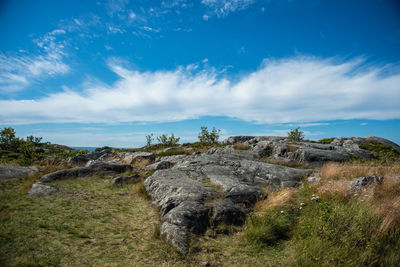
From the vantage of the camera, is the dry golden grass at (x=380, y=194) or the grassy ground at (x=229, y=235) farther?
the dry golden grass at (x=380, y=194)

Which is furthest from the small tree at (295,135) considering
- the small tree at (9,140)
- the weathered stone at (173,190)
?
the small tree at (9,140)

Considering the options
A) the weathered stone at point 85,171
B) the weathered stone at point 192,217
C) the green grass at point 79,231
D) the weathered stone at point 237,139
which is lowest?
the green grass at point 79,231

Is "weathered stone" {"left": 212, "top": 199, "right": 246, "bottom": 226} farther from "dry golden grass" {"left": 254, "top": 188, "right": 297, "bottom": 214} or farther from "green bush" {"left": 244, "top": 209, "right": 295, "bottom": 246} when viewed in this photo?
"dry golden grass" {"left": 254, "top": 188, "right": 297, "bottom": 214}

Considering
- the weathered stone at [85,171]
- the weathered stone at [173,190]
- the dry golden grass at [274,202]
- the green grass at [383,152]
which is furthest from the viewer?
the green grass at [383,152]

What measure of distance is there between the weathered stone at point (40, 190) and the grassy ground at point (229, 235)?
1.91 feet

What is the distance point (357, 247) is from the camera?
4.49m

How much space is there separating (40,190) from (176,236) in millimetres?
7821

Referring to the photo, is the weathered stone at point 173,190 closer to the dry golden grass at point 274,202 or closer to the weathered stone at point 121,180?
the dry golden grass at point 274,202

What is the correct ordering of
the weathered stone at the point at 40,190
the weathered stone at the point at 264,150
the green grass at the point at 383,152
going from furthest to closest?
the weathered stone at the point at 264,150 < the green grass at the point at 383,152 < the weathered stone at the point at 40,190

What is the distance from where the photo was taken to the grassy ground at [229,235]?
14.7 ft

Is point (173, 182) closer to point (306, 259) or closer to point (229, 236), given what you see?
point (229, 236)

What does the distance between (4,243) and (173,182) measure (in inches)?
236

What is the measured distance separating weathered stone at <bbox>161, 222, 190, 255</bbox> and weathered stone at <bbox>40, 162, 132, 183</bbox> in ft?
29.9

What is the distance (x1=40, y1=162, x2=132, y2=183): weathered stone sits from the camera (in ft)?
37.0
